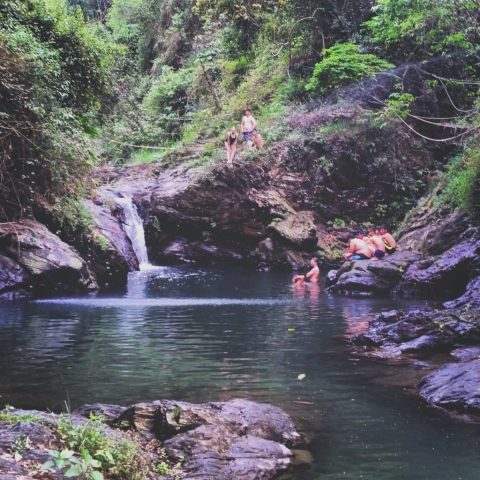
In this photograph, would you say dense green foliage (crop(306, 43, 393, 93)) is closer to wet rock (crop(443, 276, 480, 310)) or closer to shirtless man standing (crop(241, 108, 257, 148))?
shirtless man standing (crop(241, 108, 257, 148))

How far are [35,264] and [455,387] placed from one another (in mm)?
11402

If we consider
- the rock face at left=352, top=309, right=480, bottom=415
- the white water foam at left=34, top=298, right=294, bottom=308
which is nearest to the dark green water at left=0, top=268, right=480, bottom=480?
the white water foam at left=34, top=298, right=294, bottom=308

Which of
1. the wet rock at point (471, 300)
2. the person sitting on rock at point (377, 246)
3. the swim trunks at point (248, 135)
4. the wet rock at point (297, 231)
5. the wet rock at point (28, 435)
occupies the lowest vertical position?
the wet rock at point (28, 435)

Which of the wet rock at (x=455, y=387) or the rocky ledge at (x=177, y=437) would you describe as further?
the wet rock at (x=455, y=387)

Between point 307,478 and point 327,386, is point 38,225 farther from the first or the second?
point 307,478

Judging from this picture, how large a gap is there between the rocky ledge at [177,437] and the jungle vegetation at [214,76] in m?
9.35

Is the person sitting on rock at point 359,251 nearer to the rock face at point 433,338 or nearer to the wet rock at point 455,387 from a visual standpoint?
the rock face at point 433,338

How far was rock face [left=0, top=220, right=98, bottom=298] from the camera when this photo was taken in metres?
15.0

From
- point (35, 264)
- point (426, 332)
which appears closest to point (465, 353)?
point (426, 332)

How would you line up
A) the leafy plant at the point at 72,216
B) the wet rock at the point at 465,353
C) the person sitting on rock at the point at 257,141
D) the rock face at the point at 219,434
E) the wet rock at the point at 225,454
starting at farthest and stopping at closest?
1. the person sitting on rock at the point at 257,141
2. the leafy plant at the point at 72,216
3. the wet rock at the point at 465,353
4. the rock face at the point at 219,434
5. the wet rock at the point at 225,454

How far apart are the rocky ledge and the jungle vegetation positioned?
9.35m

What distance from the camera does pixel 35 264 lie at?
1526cm

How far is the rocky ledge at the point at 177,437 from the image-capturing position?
148 inches

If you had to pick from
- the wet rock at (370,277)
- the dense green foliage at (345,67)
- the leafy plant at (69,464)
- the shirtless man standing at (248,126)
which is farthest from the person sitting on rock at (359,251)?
the leafy plant at (69,464)
